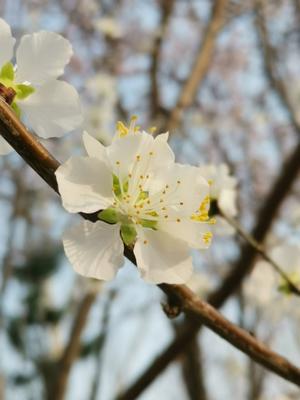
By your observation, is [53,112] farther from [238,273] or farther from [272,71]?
[272,71]

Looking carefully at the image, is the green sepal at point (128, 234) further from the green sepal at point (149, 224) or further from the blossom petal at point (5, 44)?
the blossom petal at point (5, 44)

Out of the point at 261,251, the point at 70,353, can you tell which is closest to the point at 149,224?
the point at 261,251

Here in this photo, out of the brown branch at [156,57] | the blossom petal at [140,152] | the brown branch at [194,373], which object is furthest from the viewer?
the brown branch at [156,57]

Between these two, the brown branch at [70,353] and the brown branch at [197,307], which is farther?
the brown branch at [70,353]

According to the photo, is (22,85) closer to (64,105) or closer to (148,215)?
(64,105)

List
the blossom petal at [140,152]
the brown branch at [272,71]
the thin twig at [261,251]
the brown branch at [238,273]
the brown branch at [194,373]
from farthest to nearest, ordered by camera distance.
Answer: the brown branch at [194,373], the brown branch at [272,71], the brown branch at [238,273], the thin twig at [261,251], the blossom petal at [140,152]

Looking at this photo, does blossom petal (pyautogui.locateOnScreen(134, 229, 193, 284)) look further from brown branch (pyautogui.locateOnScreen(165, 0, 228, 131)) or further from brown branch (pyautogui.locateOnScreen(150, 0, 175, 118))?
brown branch (pyautogui.locateOnScreen(150, 0, 175, 118))

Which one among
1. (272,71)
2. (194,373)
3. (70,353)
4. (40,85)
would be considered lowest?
(194,373)

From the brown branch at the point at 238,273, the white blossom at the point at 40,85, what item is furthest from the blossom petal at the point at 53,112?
the brown branch at the point at 238,273
